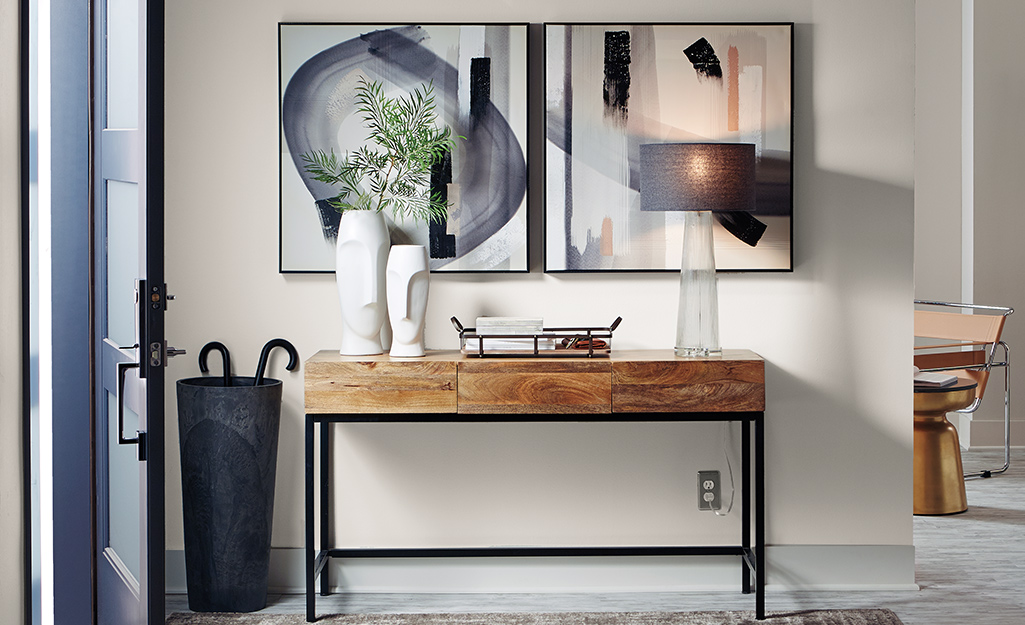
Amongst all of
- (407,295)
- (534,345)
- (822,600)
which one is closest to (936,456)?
(822,600)

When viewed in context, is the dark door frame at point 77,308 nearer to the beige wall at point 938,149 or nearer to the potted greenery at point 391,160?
the potted greenery at point 391,160

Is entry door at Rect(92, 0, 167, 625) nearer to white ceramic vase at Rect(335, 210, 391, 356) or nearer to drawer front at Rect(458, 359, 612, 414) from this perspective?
white ceramic vase at Rect(335, 210, 391, 356)

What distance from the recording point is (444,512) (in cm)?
296

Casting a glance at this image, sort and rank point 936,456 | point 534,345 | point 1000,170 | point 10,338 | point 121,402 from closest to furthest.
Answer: point 10,338 < point 121,402 < point 534,345 < point 936,456 < point 1000,170

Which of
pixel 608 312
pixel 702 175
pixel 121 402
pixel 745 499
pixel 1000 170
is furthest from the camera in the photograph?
pixel 1000 170

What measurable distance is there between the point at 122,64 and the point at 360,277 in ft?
3.05

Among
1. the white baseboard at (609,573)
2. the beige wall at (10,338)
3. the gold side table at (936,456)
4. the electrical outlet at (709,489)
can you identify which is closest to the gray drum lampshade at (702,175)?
the electrical outlet at (709,489)

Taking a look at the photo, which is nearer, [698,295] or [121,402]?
[121,402]

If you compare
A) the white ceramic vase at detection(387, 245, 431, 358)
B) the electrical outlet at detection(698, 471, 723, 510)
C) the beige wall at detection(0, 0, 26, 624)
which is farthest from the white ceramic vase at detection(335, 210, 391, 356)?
the electrical outlet at detection(698, 471, 723, 510)

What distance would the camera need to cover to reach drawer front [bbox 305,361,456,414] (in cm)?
255

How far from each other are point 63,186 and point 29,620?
0.97 m

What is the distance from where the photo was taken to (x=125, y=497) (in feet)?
6.78

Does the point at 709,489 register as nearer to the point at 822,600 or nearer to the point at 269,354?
the point at 822,600

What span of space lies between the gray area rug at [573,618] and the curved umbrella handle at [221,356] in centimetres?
76
